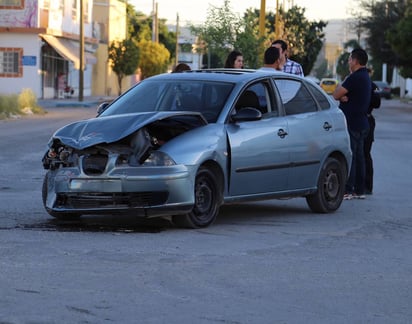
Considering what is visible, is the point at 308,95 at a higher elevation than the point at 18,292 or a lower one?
higher

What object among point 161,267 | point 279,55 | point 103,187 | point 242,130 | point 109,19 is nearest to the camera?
point 161,267

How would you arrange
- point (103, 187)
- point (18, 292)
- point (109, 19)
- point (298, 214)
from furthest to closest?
point (109, 19) < point (298, 214) < point (103, 187) < point (18, 292)

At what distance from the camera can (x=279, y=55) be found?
47.5 feet

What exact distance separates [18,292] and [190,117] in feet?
13.3

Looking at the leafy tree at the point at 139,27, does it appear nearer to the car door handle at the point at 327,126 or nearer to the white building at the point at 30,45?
the white building at the point at 30,45

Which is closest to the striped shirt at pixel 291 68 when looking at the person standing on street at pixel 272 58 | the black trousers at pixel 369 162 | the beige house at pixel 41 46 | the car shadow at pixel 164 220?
the person standing on street at pixel 272 58

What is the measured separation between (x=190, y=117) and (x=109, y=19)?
75619 millimetres

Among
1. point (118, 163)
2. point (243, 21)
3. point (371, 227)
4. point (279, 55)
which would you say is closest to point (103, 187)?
point (118, 163)

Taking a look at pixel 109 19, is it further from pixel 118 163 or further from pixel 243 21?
pixel 118 163

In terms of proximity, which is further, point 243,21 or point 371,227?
point 243,21

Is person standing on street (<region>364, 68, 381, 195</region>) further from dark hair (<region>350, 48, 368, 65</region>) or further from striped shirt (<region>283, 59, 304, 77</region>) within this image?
striped shirt (<region>283, 59, 304, 77</region>)

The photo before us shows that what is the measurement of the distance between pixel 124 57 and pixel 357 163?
206 feet

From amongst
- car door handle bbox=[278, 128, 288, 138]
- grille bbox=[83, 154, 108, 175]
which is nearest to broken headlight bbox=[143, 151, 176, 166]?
grille bbox=[83, 154, 108, 175]

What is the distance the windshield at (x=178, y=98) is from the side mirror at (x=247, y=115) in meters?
0.19
